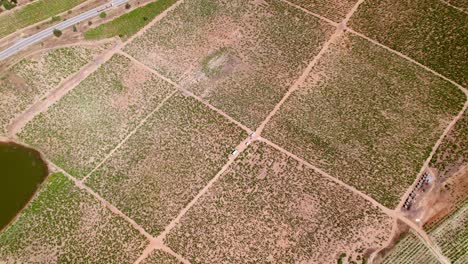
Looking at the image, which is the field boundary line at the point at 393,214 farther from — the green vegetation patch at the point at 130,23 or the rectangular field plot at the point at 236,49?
the green vegetation patch at the point at 130,23

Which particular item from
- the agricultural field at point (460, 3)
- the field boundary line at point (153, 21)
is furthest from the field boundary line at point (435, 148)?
the field boundary line at point (153, 21)

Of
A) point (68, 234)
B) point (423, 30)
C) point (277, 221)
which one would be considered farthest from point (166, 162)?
point (423, 30)

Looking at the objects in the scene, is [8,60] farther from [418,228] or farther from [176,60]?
[418,228]

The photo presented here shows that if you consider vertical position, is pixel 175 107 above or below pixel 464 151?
below

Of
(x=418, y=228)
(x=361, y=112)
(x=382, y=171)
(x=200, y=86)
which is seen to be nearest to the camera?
(x=418, y=228)

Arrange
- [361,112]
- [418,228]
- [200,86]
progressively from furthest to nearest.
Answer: [200,86] < [361,112] < [418,228]

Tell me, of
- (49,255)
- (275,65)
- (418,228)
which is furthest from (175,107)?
(418,228)

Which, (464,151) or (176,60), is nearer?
(464,151)
